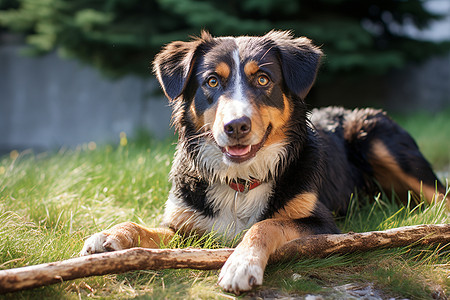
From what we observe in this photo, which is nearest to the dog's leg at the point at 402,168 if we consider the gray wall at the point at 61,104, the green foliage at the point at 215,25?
the green foliage at the point at 215,25

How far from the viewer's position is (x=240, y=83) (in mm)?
3064

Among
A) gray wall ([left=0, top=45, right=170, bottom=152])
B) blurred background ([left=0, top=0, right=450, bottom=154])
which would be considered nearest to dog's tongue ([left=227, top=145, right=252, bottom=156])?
blurred background ([left=0, top=0, right=450, bottom=154])

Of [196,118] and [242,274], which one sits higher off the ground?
[196,118]

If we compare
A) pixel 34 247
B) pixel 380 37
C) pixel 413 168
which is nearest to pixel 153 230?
pixel 34 247

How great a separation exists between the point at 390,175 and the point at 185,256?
2.55 m

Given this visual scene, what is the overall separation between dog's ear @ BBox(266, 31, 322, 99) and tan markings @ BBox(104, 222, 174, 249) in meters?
1.38

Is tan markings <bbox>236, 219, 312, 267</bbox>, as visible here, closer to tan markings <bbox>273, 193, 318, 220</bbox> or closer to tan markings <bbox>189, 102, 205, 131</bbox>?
tan markings <bbox>273, 193, 318, 220</bbox>

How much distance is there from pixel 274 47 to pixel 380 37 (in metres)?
6.39

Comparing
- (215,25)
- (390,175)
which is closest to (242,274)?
(390,175)

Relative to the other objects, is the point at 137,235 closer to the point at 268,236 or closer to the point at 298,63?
the point at 268,236

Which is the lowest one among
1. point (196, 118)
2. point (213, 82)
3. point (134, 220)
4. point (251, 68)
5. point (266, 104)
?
point (134, 220)

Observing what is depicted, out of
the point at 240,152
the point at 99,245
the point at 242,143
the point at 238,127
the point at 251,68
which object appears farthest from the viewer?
the point at 251,68

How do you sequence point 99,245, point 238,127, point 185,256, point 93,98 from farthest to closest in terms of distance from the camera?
point 93,98, point 238,127, point 99,245, point 185,256

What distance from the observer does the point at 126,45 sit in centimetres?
780
